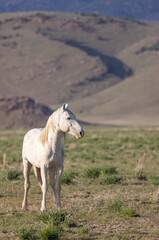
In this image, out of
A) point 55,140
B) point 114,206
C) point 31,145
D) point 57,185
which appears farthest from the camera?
point 31,145

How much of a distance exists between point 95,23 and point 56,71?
41.7 meters

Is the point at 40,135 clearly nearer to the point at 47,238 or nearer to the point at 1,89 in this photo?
the point at 47,238

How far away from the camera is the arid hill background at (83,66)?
8450 cm

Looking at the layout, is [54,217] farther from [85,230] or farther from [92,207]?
[92,207]

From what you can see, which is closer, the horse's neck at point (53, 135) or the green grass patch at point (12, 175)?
the horse's neck at point (53, 135)

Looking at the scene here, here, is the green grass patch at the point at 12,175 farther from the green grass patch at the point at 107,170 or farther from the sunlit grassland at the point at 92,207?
the green grass patch at the point at 107,170

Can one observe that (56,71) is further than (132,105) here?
Yes

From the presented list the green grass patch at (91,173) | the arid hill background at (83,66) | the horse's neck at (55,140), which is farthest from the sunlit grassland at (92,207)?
the arid hill background at (83,66)

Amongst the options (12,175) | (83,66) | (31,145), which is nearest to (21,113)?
(83,66)

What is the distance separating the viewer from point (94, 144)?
2811cm

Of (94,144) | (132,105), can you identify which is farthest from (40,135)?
(132,105)

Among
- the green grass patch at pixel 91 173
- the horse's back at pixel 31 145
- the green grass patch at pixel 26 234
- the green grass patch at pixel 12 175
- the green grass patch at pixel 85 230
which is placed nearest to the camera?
the green grass patch at pixel 26 234

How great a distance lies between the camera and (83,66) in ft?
344

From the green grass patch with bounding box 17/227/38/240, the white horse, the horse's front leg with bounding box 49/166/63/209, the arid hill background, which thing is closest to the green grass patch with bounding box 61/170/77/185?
the white horse
